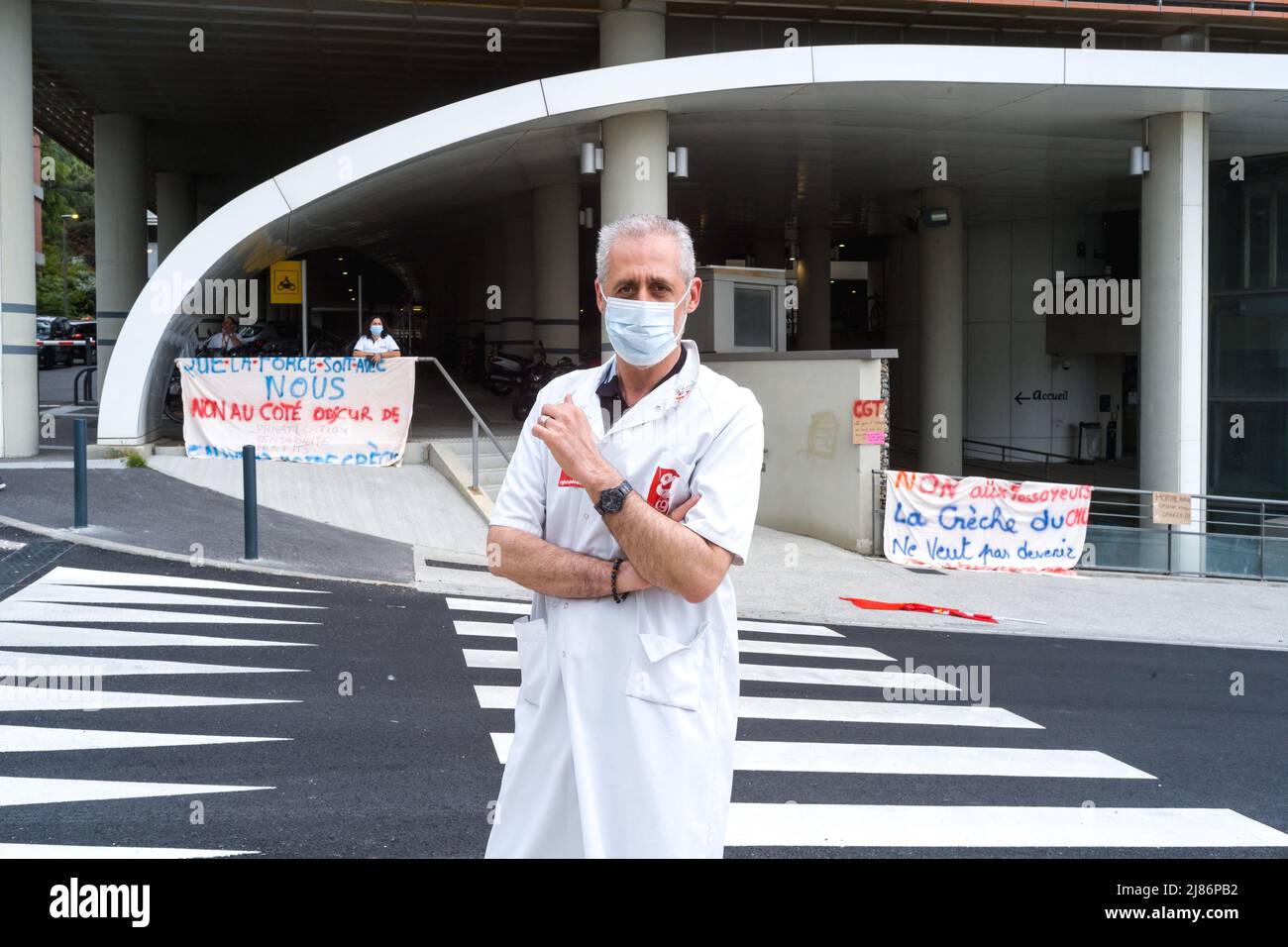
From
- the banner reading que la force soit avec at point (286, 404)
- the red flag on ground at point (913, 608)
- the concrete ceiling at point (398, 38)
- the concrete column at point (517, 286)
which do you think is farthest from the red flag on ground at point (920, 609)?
the concrete column at point (517, 286)

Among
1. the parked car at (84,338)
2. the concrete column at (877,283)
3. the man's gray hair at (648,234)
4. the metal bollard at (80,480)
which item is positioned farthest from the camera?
the parked car at (84,338)

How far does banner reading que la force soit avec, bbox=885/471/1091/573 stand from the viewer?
1719 cm

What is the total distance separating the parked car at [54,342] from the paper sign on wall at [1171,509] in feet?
135

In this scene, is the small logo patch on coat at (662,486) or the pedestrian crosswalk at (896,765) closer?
the small logo patch on coat at (662,486)

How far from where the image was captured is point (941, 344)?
105 feet

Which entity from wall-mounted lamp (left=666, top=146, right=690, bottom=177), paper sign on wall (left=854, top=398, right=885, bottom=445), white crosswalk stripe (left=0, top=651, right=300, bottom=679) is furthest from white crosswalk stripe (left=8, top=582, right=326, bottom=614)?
wall-mounted lamp (left=666, top=146, right=690, bottom=177)

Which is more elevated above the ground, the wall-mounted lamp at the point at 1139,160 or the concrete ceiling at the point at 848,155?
the concrete ceiling at the point at 848,155

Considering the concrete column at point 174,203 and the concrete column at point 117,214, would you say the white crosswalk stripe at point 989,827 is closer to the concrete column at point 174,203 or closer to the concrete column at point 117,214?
the concrete column at point 117,214

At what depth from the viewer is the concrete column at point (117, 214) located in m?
29.1

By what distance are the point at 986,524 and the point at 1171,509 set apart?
10.7 feet

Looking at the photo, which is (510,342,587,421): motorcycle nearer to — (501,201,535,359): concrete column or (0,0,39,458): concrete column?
(501,201,535,359): concrete column

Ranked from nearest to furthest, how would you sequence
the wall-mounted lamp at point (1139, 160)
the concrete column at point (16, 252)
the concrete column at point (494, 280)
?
the concrete column at point (16, 252), the wall-mounted lamp at point (1139, 160), the concrete column at point (494, 280)
